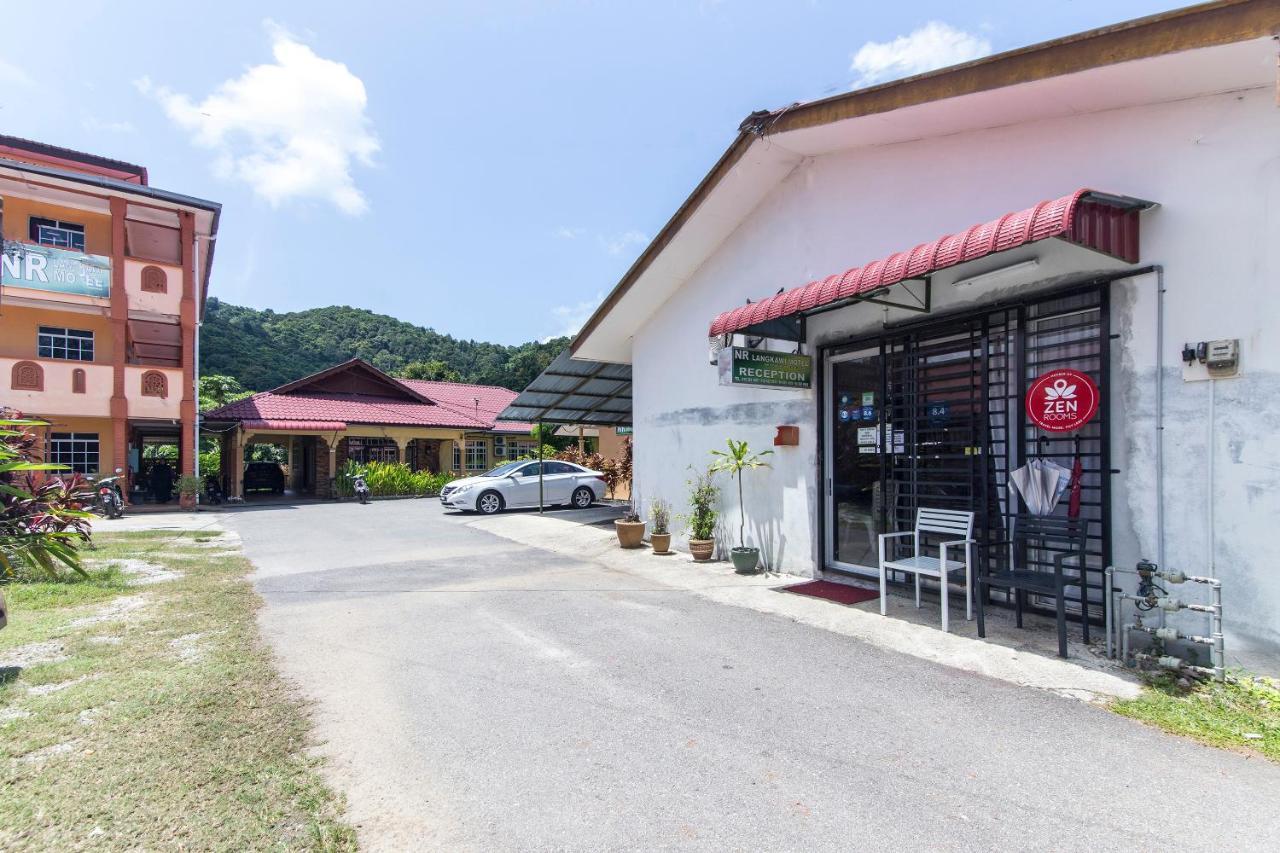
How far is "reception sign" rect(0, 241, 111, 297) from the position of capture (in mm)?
17125

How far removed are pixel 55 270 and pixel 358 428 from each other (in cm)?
920

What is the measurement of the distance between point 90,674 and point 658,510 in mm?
7240

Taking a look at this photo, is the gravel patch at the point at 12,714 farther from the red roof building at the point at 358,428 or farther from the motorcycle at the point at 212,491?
the motorcycle at the point at 212,491

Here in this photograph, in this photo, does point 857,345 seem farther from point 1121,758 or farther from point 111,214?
point 111,214

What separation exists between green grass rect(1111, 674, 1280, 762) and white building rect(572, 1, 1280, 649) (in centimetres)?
45

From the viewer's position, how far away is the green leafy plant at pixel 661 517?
10328mm

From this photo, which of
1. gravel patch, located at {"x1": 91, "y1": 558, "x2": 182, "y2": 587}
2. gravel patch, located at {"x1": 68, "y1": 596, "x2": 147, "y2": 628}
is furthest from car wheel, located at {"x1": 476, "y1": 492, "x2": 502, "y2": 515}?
gravel patch, located at {"x1": 68, "y1": 596, "x2": 147, "y2": 628}

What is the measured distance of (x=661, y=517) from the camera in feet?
34.0

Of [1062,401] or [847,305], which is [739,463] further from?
[1062,401]

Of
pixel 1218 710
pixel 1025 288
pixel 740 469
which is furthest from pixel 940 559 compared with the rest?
pixel 740 469

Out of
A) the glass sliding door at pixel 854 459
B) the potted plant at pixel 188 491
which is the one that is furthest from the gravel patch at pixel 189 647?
the potted plant at pixel 188 491

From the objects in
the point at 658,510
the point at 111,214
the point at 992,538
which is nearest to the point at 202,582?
the point at 658,510

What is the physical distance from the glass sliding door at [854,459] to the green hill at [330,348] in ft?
119

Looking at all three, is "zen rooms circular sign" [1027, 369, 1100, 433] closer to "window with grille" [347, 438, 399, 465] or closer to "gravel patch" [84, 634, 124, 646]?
"gravel patch" [84, 634, 124, 646]
